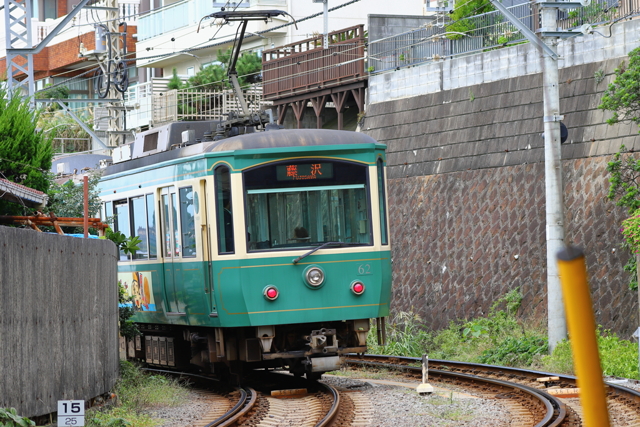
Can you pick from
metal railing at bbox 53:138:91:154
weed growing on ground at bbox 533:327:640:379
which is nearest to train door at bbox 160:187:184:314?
weed growing on ground at bbox 533:327:640:379

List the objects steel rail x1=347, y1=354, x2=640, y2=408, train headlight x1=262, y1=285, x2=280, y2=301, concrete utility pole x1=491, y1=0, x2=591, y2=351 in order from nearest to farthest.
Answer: steel rail x1=347, y1=354, x2=640, y2=408, train headlight x1=262, y1=285, x2=280, y2=301, concrete utility pole x1=491, y1=0, x2=591, y2=351

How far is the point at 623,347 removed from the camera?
14.5 meters

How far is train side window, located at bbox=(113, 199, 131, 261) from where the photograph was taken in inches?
578

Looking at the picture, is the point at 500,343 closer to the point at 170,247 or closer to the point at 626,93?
the point at 626,93

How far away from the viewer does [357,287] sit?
12070 mm

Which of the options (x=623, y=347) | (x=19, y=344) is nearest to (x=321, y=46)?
(x=623, y=347)

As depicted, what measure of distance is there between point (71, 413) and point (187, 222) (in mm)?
5004

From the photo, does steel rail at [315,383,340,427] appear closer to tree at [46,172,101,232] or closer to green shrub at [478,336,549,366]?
green shrub at [478,336,549,366]

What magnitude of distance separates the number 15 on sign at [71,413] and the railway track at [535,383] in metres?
4.10

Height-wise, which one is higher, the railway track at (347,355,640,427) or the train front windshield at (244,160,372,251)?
the train front windshield at (244,160,372,251)

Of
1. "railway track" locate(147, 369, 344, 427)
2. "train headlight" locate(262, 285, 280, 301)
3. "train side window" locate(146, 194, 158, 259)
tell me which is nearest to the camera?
"railway track" locate(147, 369, 344, 427)

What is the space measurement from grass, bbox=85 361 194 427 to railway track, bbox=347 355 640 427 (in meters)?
3.46

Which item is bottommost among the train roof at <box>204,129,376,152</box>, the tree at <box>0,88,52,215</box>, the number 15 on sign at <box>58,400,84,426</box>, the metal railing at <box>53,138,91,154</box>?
the number 15 on sign at <box>58,400,84,426</box>

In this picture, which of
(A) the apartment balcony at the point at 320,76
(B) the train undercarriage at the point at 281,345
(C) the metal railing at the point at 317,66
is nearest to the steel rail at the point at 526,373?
(B) the train undercarriage at the point at 281,345
